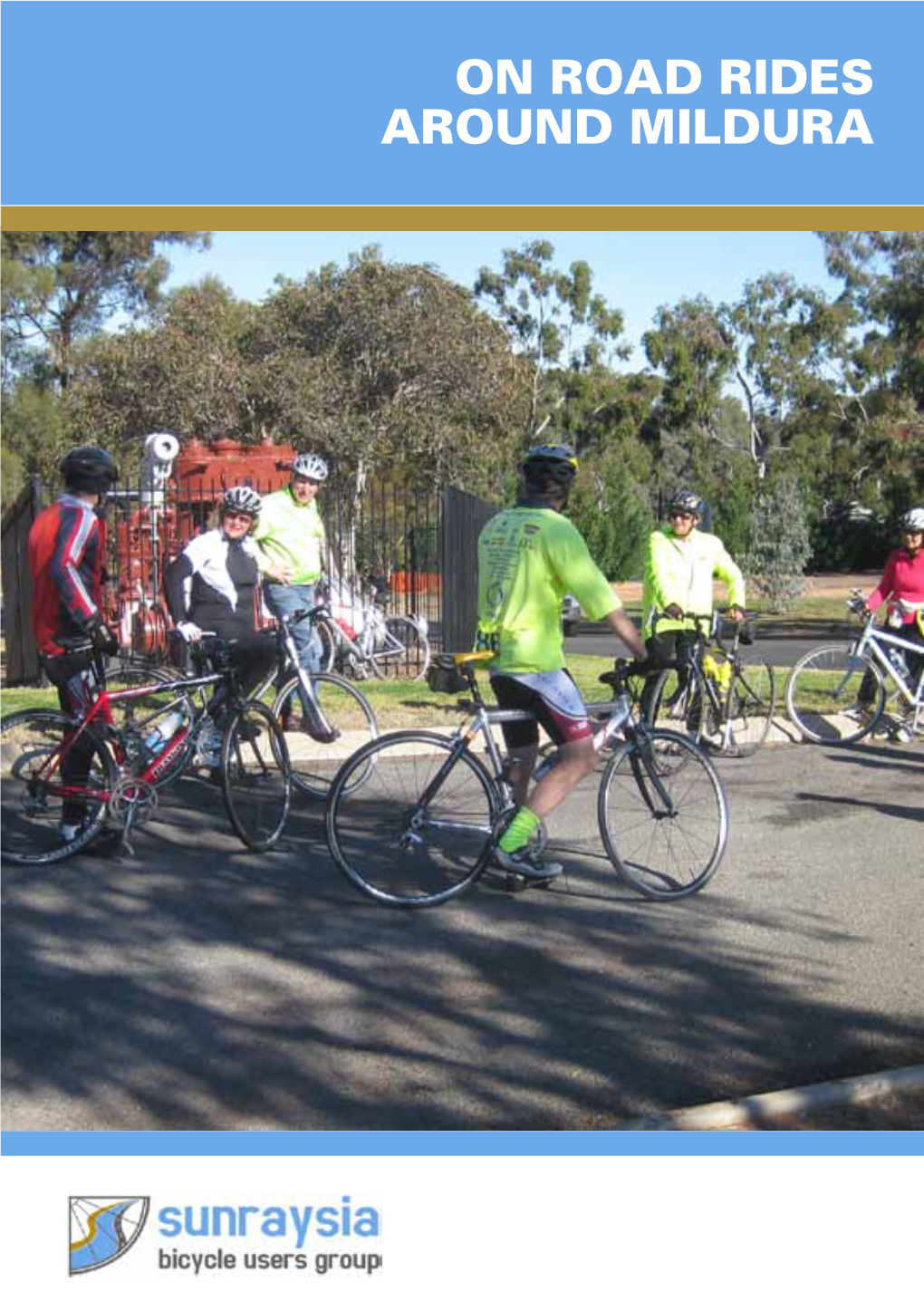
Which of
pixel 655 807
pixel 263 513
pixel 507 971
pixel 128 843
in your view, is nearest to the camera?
pixel 507 971

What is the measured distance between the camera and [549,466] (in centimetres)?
670

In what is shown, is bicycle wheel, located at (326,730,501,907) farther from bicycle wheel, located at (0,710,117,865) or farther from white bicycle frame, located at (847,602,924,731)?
white bicycle frame, located at (847,602,924,731)

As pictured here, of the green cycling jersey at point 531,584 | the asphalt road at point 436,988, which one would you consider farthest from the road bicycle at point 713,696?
the green cycling jersey at point 531,584

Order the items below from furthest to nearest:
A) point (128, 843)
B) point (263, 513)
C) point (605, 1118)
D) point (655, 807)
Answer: point (263, 513), point (128, 843), point (655, 807), point (605, 1118)

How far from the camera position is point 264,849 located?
792 centimetres

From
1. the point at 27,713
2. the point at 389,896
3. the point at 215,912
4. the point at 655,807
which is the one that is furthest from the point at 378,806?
the point at 27,713

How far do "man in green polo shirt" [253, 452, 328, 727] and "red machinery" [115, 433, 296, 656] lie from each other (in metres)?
5.31

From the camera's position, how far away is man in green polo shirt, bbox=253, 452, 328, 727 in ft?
33.0

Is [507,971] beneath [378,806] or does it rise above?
beneath

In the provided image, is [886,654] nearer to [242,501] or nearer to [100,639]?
[242,501]

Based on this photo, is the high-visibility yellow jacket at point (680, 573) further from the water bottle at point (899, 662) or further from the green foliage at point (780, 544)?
the green foliage at point (780, 544)

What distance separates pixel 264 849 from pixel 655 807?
196cm

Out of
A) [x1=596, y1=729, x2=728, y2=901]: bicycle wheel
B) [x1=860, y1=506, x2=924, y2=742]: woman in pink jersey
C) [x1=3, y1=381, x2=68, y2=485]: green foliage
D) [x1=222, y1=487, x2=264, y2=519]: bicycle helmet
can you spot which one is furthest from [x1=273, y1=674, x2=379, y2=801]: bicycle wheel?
[x1=3, y1=381, x2=68, y2=485]: green foliage

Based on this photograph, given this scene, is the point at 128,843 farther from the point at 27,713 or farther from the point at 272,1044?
the point at 272,1044
